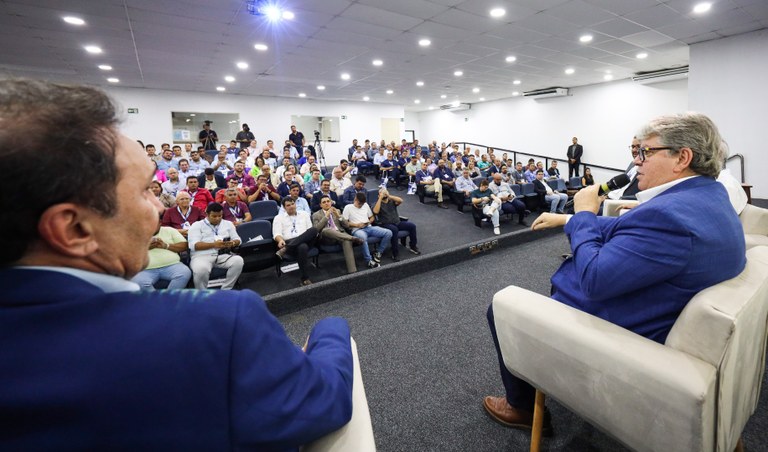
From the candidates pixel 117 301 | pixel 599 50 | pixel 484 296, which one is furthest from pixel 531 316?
pixel 599 50

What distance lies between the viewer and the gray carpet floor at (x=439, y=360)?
143 centimetres

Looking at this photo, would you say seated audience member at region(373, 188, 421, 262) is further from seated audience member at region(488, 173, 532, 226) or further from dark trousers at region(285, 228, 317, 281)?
seated audience member at region(488, 173, 532, 226)

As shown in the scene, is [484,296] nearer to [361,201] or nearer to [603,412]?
[603,412]

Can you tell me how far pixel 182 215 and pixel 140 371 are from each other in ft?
12.9

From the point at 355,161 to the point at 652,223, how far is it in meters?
9.77

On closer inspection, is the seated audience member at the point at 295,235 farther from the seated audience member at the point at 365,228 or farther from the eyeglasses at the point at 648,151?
the eyeglasses at the point at 648,151

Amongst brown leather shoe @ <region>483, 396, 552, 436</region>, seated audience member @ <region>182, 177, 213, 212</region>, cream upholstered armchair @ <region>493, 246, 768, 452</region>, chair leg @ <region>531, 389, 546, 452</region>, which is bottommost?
brown leather shoe @ <region>483, 396, 552, 436</region>

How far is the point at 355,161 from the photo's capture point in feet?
34.0

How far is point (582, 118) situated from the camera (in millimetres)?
11352

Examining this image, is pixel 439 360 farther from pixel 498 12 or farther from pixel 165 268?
pixel 498 12

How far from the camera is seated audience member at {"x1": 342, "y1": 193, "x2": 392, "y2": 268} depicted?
397 cm

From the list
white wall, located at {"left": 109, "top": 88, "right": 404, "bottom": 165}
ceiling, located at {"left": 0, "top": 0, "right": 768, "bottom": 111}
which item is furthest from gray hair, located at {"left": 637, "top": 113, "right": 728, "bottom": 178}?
white wall, located at {"left": 109, "top": 88, "right": 404, "bottom": 165}

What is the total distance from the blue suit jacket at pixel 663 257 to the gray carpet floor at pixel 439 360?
72cm

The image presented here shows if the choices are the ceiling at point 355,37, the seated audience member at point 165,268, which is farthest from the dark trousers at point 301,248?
the ceiling at point 355,37
